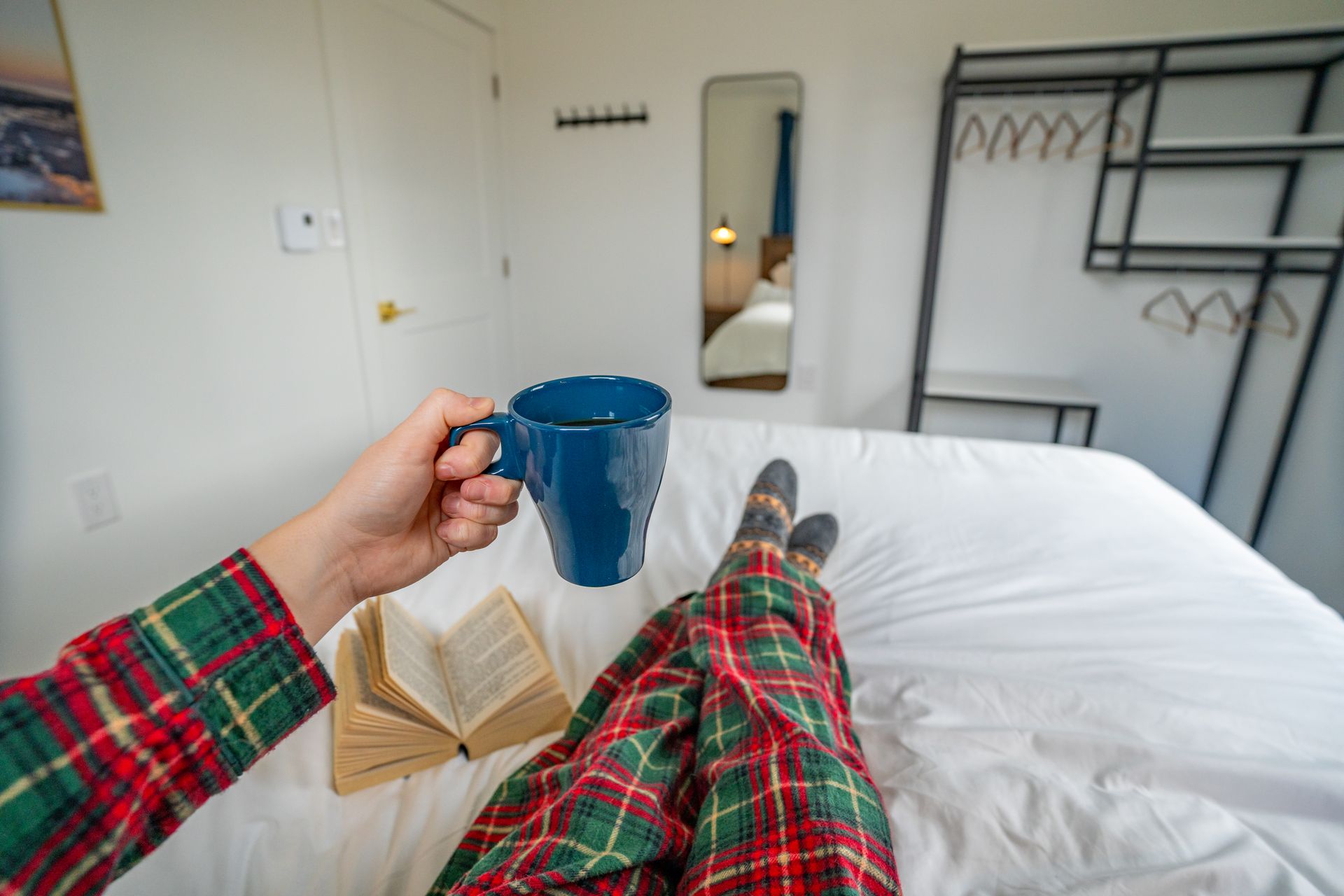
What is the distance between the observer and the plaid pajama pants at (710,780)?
0.48m

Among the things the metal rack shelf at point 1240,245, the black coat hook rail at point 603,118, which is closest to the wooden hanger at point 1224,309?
the metal rack shelf at point 1240,245

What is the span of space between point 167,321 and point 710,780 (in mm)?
1428

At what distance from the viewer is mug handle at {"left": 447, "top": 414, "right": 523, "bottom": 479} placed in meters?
0.33

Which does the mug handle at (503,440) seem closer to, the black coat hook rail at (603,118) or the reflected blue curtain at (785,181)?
the reflected blue curtain at (785,181)

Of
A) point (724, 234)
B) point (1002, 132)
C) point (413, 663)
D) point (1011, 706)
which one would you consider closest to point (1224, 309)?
point (1002, 132)

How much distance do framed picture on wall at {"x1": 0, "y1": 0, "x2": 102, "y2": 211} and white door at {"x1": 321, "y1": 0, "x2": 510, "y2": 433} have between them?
0.63 m

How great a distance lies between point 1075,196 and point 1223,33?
0.53 meters

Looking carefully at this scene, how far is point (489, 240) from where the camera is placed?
2436 millimetres

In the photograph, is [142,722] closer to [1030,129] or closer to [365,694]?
[365,694]

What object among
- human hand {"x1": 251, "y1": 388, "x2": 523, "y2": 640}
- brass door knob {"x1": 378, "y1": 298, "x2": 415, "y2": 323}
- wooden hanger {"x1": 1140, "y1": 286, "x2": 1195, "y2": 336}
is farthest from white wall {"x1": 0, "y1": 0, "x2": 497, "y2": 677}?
wooden hanger {"x1": 1140, "y1": 286, "x2": 1195, "y2": 336}

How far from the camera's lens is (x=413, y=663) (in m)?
0.74

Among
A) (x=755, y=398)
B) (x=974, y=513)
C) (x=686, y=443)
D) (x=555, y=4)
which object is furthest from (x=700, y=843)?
(x=555, y=4)

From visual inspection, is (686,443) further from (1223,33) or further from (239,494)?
(1223,33)

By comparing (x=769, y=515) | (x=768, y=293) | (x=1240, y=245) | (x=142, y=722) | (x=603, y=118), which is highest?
(x=603, y=118)
